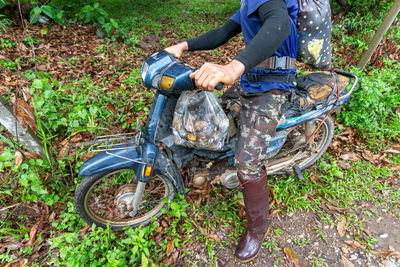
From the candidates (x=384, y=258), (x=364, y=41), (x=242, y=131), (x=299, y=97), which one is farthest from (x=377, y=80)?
(x=242, y=131)

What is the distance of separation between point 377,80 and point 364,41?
1.66 m

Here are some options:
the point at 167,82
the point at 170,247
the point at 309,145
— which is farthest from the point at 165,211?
the point at 309,145

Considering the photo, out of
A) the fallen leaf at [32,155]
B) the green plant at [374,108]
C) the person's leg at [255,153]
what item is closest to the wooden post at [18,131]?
the fallen leaf at [32,155]

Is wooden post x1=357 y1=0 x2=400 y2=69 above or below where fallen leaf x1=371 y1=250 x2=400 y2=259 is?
above

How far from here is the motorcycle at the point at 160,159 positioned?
162cm

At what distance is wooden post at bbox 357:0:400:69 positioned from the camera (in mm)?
3295

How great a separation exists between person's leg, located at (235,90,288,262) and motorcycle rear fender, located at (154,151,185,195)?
0.64 metres

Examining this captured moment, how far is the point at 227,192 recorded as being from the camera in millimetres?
2865

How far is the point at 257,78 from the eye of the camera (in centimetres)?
195

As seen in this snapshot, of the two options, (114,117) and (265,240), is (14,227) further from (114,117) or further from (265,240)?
(265,240)

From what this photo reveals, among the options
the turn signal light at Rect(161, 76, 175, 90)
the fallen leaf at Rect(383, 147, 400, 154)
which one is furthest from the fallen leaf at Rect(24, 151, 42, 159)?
the fallen leaf at Rect(383, 147, 400, 154)

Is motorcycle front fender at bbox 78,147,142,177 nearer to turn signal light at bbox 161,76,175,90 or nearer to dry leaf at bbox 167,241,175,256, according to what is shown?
turn signal light at bbox 161,76,175,90

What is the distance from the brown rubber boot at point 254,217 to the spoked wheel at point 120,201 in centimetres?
84

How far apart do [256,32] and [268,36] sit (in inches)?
17.3
